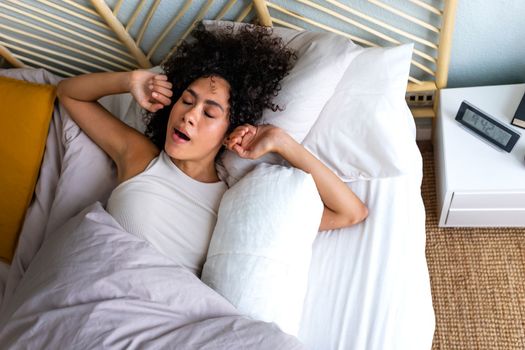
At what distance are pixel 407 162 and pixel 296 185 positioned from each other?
1.05ft

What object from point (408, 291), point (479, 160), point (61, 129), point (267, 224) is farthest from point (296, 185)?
point (61, 129)

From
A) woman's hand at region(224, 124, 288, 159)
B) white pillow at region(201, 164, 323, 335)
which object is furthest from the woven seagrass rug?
woman's hand at region(224, 124, 288, 159)

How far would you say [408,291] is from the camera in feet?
4.22

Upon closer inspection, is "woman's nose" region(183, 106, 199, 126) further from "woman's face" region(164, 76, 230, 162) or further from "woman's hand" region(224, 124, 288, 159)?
"woman's hand" region(224, 124, 288, 159)

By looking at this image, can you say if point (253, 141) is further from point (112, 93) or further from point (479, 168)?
point (479, 168)

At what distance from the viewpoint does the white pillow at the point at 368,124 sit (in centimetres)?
141

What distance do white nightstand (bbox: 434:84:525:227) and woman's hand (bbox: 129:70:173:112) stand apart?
30.2 inches

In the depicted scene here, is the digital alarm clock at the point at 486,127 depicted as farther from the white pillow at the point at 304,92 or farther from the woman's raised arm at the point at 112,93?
the woman's raised arm at the point at 112,93

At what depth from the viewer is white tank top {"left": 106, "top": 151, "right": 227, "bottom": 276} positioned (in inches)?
50.3

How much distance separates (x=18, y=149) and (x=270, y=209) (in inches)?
29.7

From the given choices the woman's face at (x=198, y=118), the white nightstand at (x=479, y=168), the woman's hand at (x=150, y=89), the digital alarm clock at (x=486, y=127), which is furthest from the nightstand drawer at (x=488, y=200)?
the woman's hand at (x=150, y=89)

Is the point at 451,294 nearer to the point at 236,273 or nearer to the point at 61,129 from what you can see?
the point at 236,273

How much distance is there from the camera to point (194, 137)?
4.14 ft

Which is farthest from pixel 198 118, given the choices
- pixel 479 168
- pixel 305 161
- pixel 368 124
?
pixel 479 168
